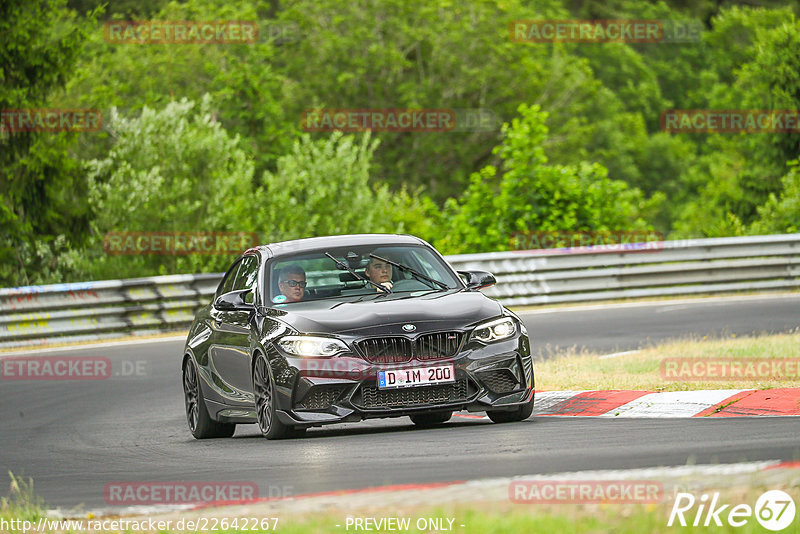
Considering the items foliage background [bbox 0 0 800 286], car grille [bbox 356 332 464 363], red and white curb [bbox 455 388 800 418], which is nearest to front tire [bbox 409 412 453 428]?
red and white curb [bbox 455 388 800 418]

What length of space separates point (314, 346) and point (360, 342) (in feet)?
1.07

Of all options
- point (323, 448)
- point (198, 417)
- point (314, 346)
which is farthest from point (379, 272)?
point (198, 417)

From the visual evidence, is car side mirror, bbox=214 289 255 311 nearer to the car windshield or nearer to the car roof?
the car windshield

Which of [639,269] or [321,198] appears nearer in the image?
[639,269]

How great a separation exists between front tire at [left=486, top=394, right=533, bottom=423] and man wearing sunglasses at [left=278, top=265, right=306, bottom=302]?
169 cm

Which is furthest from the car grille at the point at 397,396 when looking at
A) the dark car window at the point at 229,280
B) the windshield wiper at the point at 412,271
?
the dark car window at the point at 229,280

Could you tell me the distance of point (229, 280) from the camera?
12.1 meters

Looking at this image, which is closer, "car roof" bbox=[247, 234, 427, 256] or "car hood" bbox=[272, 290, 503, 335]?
"car hood" bbox=[272, 290, 503, 335]

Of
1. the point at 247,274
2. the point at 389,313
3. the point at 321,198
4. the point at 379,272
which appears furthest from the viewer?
the point at 321,198

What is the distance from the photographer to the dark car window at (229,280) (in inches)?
471

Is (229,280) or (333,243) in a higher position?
(333,243)

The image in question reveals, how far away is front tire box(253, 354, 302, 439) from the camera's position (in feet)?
32.2

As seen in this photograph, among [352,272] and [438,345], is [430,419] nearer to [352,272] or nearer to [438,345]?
[352,272]

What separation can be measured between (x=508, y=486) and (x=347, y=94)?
55.8m
